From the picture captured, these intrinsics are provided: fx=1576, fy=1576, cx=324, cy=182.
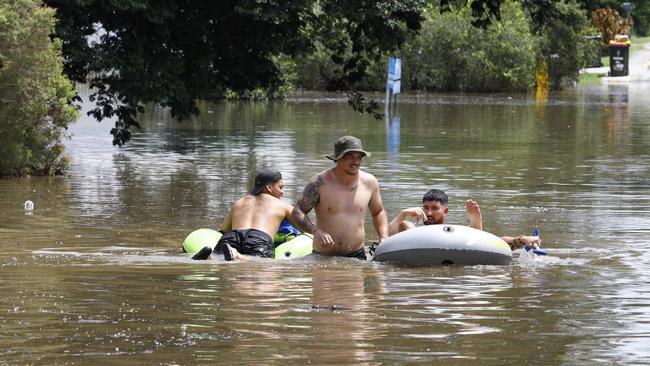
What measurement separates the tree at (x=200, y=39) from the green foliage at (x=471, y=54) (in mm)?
46782

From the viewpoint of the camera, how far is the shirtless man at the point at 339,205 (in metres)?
14.4

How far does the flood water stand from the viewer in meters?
9.34

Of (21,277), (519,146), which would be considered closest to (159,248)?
(21,277)

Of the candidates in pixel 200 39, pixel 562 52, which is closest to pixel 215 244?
pixel 200 39

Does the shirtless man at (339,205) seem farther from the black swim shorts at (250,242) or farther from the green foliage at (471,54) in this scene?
the green foliage at (471,54)

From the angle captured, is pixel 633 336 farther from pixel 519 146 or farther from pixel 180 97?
pixel 519 146

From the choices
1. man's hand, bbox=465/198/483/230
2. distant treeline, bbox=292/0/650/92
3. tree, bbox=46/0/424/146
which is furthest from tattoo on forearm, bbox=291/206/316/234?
distant treeline, bbox=292/0/650/92

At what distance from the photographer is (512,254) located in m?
14.7

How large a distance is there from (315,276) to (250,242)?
5.85 ft

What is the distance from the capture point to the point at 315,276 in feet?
43.3

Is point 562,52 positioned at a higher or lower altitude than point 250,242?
higher

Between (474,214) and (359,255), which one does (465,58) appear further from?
(359,255)

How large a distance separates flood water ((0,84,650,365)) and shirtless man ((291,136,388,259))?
23 cm

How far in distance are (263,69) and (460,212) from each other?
8.85 m
